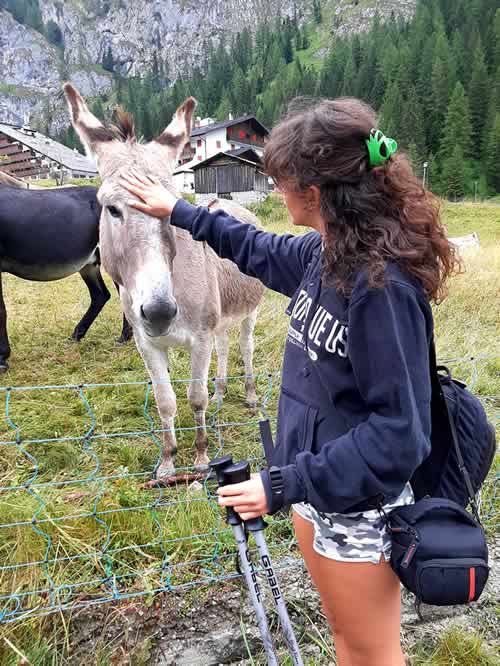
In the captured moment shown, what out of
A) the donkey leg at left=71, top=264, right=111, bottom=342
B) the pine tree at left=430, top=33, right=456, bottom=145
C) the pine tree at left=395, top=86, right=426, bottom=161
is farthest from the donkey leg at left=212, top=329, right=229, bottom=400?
the pine tree at left=430, top=33, right=456, bottom=145

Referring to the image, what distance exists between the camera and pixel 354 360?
1.23 metres

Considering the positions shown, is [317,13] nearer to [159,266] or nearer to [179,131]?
[179,131]

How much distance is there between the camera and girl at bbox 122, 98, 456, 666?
1.20m

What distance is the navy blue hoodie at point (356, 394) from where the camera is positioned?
1180mm

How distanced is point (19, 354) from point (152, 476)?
11.4ft

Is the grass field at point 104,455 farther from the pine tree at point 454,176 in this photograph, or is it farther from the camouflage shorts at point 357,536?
the pine tree at point 454,176

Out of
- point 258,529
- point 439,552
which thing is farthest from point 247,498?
point 439,552

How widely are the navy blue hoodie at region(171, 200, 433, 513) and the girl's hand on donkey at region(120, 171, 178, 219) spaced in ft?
3.57

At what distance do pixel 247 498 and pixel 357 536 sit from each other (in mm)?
394

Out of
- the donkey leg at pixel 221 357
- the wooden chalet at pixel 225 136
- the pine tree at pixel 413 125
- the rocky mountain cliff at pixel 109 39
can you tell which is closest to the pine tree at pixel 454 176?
the pine tree at pixel 413 125

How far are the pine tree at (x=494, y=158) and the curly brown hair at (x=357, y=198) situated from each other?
2234 inches

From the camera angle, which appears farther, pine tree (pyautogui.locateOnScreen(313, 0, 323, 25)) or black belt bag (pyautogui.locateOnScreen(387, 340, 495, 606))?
pine tree (pyautogui.locateOnScreen(313, 0, 323, 25))

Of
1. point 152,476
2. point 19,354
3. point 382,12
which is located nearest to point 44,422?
point 152,476

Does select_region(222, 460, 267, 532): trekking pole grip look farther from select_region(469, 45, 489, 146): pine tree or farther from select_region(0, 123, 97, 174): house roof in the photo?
select_region(469, 45, 489, 146): pine tree
